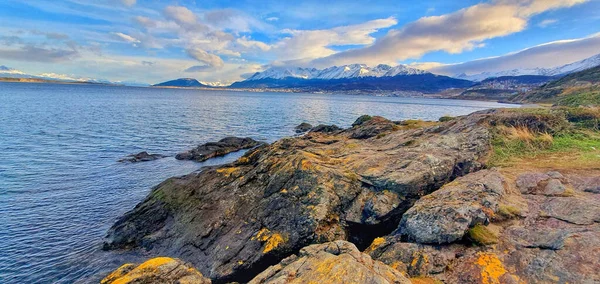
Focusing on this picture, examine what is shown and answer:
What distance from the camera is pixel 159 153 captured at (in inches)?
1596

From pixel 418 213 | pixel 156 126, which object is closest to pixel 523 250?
pixel 418 213

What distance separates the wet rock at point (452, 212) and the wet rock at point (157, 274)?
24.0 ft

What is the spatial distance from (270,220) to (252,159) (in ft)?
28.9

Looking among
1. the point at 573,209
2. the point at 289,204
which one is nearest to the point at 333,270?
the point at 289,204

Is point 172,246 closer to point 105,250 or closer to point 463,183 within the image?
point 105,250

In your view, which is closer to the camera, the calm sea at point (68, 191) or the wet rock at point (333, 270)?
the wet rock at point (333, 270)

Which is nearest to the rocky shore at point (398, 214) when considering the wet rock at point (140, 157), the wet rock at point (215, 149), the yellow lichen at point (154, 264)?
the yellow lichen at point (154, 264)

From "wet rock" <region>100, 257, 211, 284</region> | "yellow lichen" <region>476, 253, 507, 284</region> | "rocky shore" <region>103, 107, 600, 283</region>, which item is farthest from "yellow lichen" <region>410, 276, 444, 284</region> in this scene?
"wet rock" <region>100, 257, 211, 284</region>

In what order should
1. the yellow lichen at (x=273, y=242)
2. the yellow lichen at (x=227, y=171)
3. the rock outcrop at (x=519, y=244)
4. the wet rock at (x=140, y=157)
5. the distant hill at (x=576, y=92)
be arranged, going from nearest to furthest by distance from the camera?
the rock outcrop at (x=519, y=244)
the yellow lichen at (x=273, y=242)
the yellow lichen at (x=227, y=171)
the distant hill at (x=576, y=92)
the wet rock at (x=140, y=157)

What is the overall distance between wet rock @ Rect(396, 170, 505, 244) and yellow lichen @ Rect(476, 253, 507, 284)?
894 millimetres

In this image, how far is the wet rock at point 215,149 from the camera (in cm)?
3820

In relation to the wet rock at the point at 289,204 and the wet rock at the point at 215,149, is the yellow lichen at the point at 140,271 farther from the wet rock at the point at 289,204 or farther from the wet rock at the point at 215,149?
the wet rock at the point at 215,149

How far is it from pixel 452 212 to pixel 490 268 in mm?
2067

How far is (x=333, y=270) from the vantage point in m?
7.38
